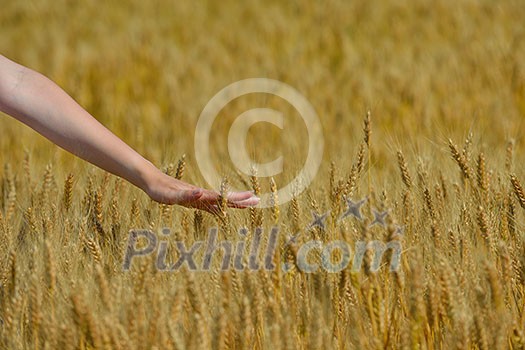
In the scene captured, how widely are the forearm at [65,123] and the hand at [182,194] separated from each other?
17 mm

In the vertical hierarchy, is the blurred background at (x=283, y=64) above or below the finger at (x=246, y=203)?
above

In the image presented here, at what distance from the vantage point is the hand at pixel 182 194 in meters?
1.35

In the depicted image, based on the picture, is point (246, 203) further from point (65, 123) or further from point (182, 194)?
point (65, 123)

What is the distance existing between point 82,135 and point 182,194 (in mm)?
179

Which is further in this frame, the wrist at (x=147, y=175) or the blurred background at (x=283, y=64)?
the blurred background at (x=283, y=64)

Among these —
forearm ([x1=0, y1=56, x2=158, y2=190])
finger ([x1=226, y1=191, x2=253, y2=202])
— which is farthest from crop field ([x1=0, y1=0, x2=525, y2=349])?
forearm ([x1=0, y1=56, x2=158, y2=190])

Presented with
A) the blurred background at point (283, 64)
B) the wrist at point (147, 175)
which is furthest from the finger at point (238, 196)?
the blurred background at point (283, 64)

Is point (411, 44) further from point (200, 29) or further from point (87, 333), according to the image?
point (87, 333)

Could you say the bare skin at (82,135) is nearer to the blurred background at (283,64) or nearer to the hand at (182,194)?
the hand at (182,194)

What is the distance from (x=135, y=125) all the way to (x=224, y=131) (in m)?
0.37

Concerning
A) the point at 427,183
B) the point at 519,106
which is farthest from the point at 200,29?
the point at 427,183

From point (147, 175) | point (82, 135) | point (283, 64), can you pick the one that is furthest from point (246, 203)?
point (283, 64)

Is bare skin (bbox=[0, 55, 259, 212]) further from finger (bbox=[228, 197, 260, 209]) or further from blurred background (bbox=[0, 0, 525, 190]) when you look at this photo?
blurred background (bbox=[0, 0, 525, 190])

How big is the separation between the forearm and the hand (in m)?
0.02
